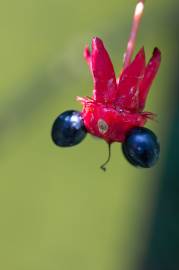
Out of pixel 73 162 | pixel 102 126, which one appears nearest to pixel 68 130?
pixel 102 126

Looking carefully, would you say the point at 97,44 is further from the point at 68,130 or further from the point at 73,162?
the point at 73,162

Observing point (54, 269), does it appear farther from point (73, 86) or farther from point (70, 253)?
point (73, 86)

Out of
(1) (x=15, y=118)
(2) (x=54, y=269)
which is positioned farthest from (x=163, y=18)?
(2) (x=54, y=269)

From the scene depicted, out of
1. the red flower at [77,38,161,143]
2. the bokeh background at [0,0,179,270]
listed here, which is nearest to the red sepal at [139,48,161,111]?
the red flower at [77,38,161,143]

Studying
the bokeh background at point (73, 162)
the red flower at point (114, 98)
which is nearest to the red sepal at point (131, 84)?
the red flower at point (114, 98)

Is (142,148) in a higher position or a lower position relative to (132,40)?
lower
